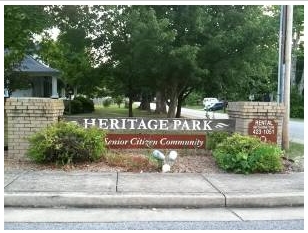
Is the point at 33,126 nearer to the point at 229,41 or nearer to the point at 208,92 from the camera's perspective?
the point at 229,41

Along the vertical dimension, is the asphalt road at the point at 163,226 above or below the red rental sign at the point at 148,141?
below

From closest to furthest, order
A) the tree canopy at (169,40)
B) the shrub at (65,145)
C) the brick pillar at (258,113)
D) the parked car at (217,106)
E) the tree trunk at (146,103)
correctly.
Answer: the shrub at (65,145) → the brick pillar at (258,113) → the tree canopy at (169,40) → the tree trunk at (146,103) → the parked car at (217,106)

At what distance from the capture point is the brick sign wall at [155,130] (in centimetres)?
1038

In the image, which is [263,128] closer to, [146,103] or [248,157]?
[248,157]

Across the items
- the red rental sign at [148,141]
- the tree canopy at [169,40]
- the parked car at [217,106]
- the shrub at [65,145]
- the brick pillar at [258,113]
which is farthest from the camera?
the parked car at [217,106]

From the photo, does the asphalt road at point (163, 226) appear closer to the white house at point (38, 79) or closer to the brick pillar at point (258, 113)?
the brick pillar at point (258, 113)

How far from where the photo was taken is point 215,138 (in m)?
10.5

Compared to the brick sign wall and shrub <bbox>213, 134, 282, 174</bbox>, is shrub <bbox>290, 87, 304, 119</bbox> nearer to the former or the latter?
the brick sign wall

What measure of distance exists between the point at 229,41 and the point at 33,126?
39.8 feet

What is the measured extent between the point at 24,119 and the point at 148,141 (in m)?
2.62

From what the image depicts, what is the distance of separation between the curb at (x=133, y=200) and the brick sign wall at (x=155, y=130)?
141 inches

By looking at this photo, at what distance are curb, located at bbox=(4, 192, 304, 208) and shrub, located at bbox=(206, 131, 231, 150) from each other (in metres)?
3.58

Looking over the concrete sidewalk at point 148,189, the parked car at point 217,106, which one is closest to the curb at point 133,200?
the concrete sidewalk at point 148,189

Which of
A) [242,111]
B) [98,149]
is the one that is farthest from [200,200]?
[242,111]
